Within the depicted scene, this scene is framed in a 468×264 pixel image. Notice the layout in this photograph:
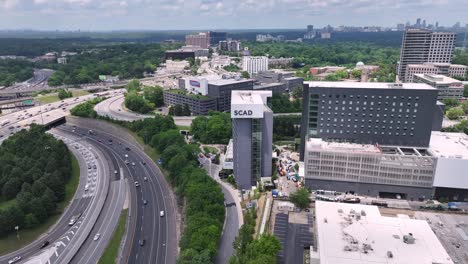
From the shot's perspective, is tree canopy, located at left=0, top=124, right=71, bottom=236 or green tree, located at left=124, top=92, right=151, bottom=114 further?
green tree, located at left=124, top=92, right=151, bottom=114

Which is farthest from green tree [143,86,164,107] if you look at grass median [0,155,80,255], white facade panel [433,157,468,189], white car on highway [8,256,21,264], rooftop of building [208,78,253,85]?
white facade panel [433,157,468,189]

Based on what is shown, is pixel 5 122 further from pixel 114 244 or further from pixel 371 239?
pixel 371 239

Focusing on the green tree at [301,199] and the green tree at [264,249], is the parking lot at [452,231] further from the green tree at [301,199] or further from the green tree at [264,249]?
the green tree at [264,249]

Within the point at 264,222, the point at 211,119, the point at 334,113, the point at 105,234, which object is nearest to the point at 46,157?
the point at 105,234

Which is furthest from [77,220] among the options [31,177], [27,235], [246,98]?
[246,98]

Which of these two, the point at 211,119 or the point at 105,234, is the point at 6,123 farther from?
the point at 105,234

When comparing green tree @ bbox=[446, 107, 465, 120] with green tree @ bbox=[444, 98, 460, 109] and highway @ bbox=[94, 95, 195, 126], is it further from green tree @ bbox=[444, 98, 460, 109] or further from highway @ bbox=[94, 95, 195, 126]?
highway @ bbox=[94, 95, 195, 126]

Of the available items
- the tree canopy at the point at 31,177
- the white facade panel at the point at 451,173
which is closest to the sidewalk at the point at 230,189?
the tree canopy at the point at 31,177
